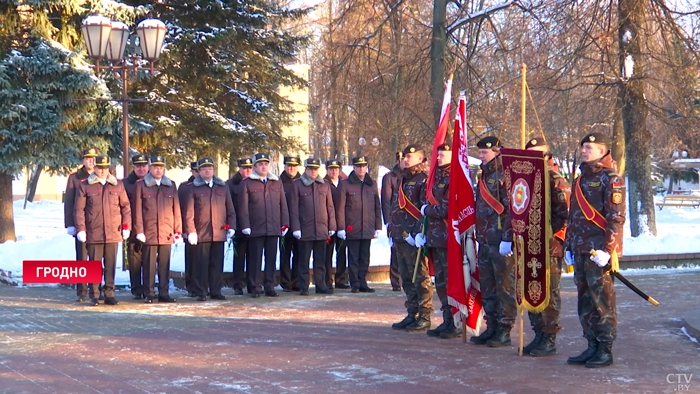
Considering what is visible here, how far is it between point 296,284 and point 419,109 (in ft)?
32.6

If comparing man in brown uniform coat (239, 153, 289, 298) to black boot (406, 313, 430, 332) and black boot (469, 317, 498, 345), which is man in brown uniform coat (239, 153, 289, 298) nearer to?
black boot (406, 313, 430, 332)

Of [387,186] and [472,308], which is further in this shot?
[387,186]

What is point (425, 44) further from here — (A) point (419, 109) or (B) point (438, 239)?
(B) point (438, 239)

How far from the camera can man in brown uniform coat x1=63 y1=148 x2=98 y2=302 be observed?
40.6ft

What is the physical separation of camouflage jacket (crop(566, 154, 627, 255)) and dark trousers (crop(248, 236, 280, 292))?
617 cm

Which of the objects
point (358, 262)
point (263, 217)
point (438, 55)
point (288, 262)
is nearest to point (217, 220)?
point (263, 217)

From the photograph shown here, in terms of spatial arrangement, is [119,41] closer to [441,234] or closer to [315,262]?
[315,262]

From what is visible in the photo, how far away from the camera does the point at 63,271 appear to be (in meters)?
12.7

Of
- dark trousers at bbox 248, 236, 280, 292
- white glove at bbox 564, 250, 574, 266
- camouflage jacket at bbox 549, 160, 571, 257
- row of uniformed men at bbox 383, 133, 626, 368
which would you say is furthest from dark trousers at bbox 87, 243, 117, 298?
white glove at bbox 564, 250, 574, 266

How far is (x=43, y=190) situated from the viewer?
61031 mm

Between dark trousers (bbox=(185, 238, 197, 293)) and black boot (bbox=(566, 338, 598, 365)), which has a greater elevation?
dark trousers (bbox=(185, 238, 197, 293))

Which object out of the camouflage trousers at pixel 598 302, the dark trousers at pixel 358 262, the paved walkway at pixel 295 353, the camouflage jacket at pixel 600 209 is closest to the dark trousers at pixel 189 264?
the paved walkway at pixel 295 353

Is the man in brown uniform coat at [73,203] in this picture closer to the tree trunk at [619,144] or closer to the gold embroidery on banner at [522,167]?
the gold embroidery on banner at [522,167]

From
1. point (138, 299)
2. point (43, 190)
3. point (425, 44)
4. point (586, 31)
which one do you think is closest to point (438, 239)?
point (138, 299)
